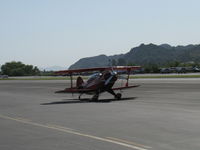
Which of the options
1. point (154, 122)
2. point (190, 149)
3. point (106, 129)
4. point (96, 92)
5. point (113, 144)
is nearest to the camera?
point (190, 149)

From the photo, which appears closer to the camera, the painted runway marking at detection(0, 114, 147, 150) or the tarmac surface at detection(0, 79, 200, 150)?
the painted runway marking at detection(0, 114, 147, 150)

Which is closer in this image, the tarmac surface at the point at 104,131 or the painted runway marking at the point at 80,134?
the painted runway marking at the point at 80,134

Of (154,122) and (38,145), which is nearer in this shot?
(38,145)

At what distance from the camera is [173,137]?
1128 cm

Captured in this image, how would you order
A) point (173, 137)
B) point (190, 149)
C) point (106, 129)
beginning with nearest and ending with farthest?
point (190, 149)
point (173, 137)
point (106, 129)

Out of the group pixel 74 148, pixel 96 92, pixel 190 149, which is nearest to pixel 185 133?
pixel 190 149

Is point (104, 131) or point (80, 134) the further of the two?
point (104, 131)

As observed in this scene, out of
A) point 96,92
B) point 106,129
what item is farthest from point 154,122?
point 96,92

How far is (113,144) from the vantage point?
1043 cm

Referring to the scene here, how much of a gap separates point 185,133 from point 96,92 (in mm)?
15325

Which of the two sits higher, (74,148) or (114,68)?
(114,68)

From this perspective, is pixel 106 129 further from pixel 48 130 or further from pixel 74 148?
Result: pixel 74 148

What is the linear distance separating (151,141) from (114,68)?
17570 mm

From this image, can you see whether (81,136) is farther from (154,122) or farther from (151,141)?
(154,122)
